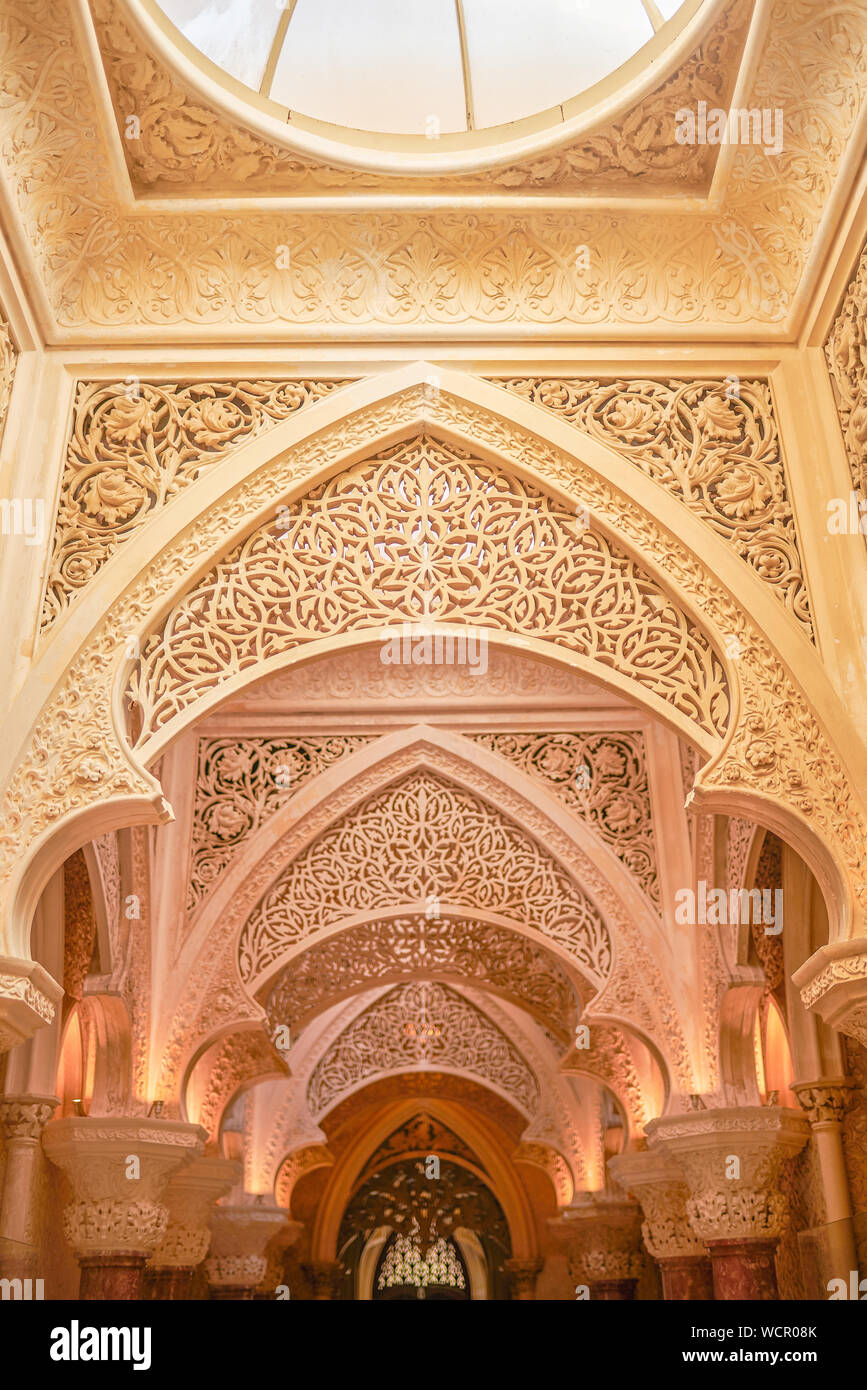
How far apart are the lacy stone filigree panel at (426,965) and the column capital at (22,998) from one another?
3.97 metres

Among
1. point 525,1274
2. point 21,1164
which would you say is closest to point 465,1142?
point 525,1274

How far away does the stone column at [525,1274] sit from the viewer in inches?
565

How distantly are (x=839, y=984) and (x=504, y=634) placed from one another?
150 cm

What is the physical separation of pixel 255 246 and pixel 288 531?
1042 mm

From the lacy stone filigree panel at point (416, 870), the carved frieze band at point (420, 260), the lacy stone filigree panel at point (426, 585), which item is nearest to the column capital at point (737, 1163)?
the lacy stone filigree panel at point (416, 870)

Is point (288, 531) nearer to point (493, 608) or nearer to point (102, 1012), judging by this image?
point (493, 608)

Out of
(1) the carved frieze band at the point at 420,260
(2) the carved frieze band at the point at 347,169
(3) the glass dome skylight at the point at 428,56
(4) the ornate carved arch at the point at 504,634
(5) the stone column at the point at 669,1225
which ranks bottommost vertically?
(5) the stone column at the point at 669,1225

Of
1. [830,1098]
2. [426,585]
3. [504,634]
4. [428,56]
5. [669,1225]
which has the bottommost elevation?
[669,1225]

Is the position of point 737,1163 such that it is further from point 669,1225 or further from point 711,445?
point 711,445

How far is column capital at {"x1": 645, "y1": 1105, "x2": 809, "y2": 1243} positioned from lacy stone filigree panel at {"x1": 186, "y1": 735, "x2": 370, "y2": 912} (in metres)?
2.79

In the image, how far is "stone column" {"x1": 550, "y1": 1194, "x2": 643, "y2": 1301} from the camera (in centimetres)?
1138

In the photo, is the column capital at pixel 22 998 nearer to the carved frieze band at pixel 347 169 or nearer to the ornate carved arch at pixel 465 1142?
the carved frieze band at pixel 347 169

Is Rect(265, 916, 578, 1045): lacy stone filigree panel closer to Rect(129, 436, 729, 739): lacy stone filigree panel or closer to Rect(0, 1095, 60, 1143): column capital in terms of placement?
Rect(0, 1095, 60, 1143): column capital

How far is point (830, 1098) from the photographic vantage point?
22.8ft
